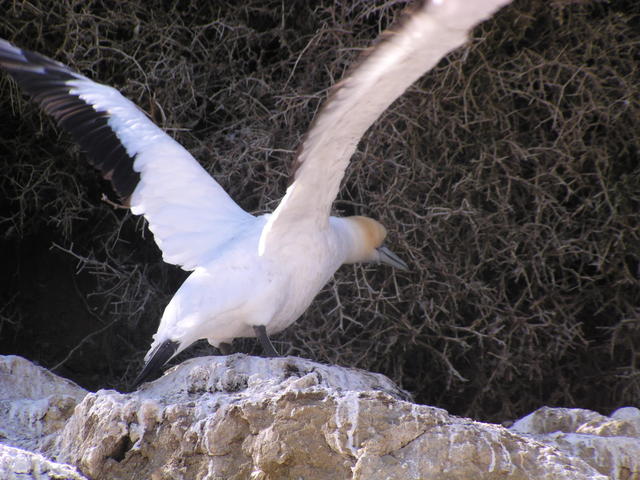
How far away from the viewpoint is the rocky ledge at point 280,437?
8.13 ft

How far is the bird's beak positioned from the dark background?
0.07 m

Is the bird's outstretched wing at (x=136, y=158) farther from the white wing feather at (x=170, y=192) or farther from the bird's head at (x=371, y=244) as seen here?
the bird's head at (x=371, y=244)

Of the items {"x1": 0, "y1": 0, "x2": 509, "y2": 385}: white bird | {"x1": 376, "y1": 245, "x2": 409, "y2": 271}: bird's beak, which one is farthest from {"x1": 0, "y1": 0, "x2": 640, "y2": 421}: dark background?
{"x1": 0, "y1": 0, "x2": 509, "y2": 385}: white bird

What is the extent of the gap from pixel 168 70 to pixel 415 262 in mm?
1732

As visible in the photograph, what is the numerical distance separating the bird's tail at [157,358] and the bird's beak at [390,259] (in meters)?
1.37

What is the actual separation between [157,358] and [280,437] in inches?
51.5

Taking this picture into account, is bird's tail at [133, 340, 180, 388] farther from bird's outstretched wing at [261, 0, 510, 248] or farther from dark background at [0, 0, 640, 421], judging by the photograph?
dark background at [0, 0, 640, 421]

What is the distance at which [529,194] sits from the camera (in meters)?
5.02

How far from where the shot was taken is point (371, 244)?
477cm

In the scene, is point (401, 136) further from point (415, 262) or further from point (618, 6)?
point (618, 6)

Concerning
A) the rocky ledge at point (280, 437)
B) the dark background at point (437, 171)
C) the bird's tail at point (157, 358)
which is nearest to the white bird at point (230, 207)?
the bird's tail at point (157, 358)

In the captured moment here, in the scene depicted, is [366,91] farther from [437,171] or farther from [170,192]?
[437,171]

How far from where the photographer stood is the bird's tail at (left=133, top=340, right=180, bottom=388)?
12.4 ft

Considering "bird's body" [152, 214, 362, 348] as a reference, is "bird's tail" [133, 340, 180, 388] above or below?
above
